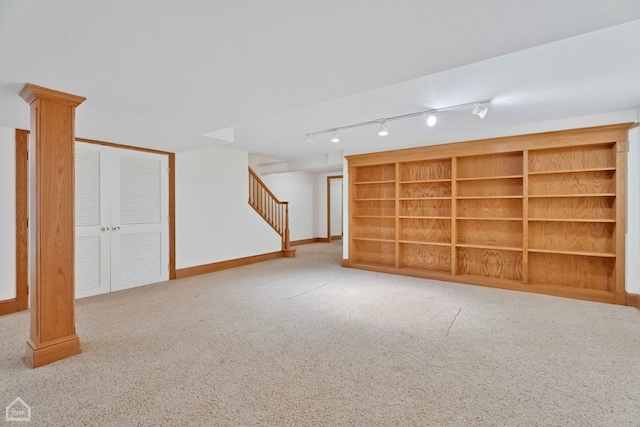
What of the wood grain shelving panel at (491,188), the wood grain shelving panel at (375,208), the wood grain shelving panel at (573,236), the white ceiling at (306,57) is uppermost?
the white ceiling at (306,57)

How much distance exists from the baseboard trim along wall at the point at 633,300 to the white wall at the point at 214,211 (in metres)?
5.60

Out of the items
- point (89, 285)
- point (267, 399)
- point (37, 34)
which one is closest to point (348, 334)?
point (267, 399)

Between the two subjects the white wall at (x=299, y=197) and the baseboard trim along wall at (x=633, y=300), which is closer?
the baseboard trim along wall at (x=633, y=300)

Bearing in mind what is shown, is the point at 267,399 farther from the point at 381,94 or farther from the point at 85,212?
the point at 85,212

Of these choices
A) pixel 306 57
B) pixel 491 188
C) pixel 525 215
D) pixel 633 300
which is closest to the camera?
pixel 306 57

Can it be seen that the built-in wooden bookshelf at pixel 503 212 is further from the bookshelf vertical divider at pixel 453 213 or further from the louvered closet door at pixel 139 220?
the louvered closet door at pixel 139 220

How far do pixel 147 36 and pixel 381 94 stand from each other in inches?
78.2

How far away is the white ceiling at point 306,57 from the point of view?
138 centimetres

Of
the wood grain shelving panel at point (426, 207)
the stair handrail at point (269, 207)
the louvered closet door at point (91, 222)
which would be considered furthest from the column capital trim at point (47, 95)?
the wood grain shelving panel at point (426, 207)

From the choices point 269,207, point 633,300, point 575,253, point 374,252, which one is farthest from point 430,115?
point 269,207

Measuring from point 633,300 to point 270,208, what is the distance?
622cm

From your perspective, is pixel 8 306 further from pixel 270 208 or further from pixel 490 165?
pixel 490 165

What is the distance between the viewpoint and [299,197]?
9.25m

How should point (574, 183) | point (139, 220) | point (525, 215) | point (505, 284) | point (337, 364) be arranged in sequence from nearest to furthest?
point (337, 364), point (574, 183), point (525, 215), point (505, 284), point (139, 220)
